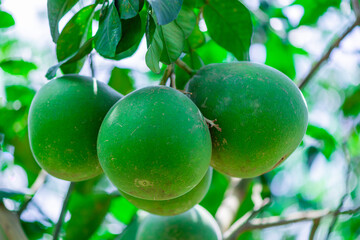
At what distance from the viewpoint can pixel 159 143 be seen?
1260 mm

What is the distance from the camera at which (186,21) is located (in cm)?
168

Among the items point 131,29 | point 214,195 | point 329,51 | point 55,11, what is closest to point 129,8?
point 131,29

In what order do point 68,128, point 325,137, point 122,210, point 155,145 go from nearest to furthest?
point 155,145 → point 68,128 → point 325,137 → point 122,210

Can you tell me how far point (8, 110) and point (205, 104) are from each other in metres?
1.60

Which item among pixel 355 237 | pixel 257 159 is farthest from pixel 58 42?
pixel 355 237

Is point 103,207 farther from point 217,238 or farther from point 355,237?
point 355,237

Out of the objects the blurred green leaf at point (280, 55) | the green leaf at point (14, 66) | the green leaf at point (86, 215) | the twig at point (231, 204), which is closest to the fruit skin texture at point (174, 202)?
the twig at point (231, 204)

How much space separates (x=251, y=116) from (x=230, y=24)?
0.63m

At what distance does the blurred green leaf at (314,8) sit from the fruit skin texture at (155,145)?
6.01ft

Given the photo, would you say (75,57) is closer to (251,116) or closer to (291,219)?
(251,116)

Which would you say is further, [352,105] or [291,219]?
[352,105]

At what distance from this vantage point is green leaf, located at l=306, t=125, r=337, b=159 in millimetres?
2820

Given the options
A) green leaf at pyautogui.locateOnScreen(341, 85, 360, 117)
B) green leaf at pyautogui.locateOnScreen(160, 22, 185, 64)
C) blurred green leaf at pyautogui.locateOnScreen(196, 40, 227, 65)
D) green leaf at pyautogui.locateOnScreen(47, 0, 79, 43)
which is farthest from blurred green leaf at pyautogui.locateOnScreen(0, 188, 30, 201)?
green leaf at pyautogui.locateOnScreen(341, 85, 360, 117)

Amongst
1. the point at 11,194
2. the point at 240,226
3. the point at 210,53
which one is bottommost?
the point at 240,226
